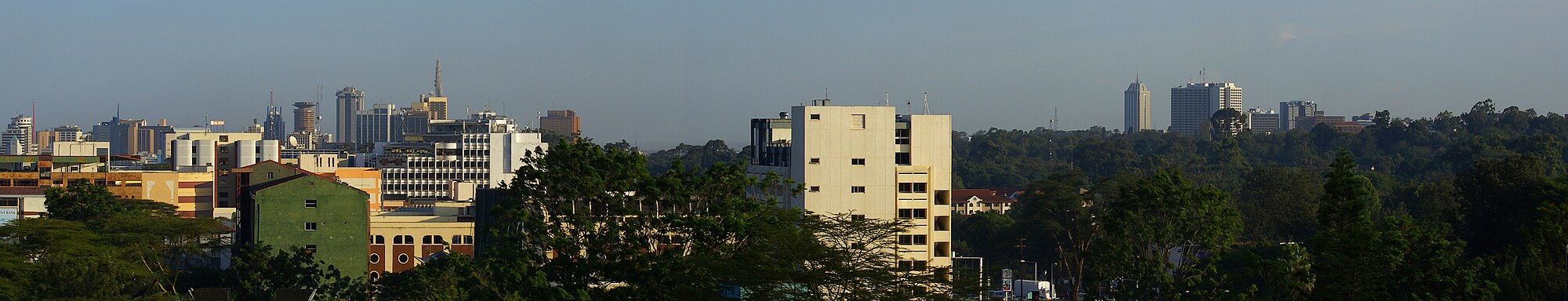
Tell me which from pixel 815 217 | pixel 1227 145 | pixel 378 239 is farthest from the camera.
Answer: pixel 1227 145

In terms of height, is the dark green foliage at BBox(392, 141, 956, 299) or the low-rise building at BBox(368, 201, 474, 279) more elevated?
the dark green foliage at BBox(392, 141, 956, 299)

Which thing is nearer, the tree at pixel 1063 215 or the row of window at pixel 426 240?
the row of window at pixel 426 240

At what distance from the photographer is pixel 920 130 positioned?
55.5 metres

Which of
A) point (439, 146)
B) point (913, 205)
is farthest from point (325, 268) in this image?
point (439, 146)

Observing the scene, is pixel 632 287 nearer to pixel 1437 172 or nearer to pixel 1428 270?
pixel 1428 270

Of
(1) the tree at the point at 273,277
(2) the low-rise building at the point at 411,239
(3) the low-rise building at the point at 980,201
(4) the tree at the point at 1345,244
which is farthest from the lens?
(3) the low-rise building at the point at 980,201

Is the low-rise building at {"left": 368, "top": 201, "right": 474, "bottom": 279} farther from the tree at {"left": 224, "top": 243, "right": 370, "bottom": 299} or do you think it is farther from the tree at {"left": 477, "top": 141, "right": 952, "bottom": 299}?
the tree at {"left": 477, "top": 141, "right": 952, "bottom": 299}

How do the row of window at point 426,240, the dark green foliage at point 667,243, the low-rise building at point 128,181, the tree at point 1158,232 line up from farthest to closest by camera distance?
the low-rise building at point 128,181 → the row of window at point 426,240 → the tree at point 1158,232 → the dark green foliage at point 667,243

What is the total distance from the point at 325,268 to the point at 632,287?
94.5ft

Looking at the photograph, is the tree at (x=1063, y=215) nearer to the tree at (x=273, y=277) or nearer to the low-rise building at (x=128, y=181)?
the tree at (x=273, y=277)

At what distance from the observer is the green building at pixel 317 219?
5903cm

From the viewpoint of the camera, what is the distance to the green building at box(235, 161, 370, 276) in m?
59.0

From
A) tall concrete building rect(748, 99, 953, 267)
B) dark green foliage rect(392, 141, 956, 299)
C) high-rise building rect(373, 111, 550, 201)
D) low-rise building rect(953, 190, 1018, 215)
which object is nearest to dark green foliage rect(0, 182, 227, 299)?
dark green foliage rect(392, 141, 956, 299)

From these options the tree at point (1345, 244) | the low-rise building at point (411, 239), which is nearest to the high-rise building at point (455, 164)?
the low-rise building at point (411, 239)
